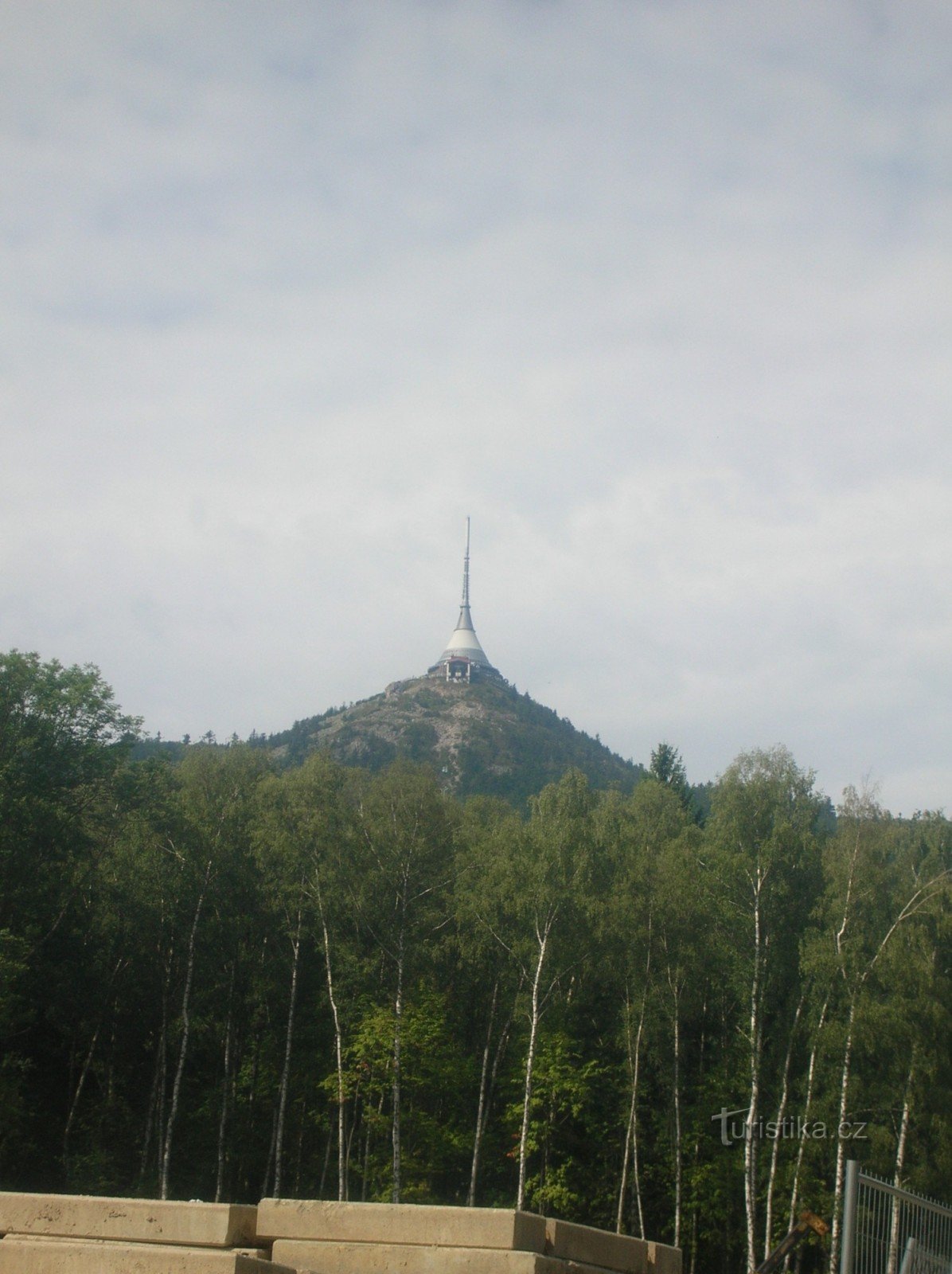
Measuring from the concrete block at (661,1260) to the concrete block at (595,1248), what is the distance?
0.20 feet

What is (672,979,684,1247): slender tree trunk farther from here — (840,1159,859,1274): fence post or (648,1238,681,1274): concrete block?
(840,1159,859,1274): fence post

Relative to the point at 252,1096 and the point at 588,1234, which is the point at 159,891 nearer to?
the point at 252,1096

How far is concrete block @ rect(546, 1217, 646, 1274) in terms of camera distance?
1274cm

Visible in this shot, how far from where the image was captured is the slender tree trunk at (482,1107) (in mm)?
39938

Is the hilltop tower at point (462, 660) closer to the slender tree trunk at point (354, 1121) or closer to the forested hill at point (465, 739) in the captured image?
the forested hill at point (465, 739)

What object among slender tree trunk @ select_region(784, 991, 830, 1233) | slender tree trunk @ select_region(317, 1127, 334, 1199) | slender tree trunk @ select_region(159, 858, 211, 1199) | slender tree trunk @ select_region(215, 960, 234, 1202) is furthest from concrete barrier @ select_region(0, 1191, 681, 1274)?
slender tree trunk @ select_region(317, 1127, 334, 1199)

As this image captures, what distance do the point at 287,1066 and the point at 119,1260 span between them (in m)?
32.0

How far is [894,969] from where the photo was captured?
1415 inches

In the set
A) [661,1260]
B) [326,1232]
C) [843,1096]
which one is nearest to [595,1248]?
[661,1260]

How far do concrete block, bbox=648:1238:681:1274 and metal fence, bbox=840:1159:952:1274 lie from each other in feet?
14.8

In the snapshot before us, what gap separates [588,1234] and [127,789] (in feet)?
95.5

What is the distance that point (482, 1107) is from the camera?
42.0 m

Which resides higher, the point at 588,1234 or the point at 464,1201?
the point at 588,1234

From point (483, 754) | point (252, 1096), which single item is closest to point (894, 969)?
point (252, 1096)
